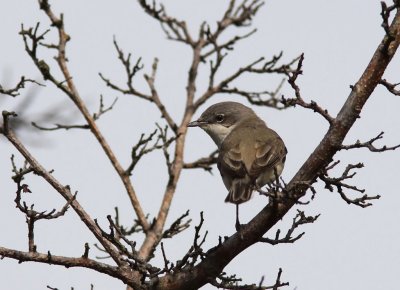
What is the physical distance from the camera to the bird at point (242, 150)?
638cm

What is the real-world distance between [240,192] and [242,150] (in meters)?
1.11

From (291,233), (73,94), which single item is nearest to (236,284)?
(291,233)

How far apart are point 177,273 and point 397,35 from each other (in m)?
2.21

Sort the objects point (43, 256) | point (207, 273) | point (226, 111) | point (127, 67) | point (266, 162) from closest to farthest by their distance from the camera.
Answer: point (43, 256) → point (207, 273) → point (266, 162) → point (127, 67) → point (226, 111)

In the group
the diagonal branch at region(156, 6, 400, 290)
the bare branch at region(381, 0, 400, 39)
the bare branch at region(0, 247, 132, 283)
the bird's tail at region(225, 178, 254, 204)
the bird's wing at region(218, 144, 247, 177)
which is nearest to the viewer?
the bare branch at region(381, 0, 400, 39)

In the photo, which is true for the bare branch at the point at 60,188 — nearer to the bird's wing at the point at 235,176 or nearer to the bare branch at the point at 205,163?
the bird's wing at the point at 235,176

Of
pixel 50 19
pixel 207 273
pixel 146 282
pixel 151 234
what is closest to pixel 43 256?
pixel 146 282

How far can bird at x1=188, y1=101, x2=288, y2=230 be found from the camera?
638cm

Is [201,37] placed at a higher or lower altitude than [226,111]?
higher

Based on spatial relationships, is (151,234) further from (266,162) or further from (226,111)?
(226,111)

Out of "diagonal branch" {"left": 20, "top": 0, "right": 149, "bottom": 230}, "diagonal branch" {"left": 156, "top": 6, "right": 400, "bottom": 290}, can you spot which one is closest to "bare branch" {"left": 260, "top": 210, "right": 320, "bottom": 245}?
"diagonal branch" {"left": 156, "top": 6, "right": 400, "bottom": 290}

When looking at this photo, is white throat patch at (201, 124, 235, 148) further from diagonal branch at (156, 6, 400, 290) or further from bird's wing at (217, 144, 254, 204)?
diagonal branch at (156, 6, 400, 290)

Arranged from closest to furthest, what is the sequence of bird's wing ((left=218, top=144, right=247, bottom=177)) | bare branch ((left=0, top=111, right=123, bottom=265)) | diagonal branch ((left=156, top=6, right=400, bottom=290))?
1. diagonal branch ((left=156, top=6, right=400, bottom=290))
2. bare branch ((left=0, top=111, right=123, bottom=265))
3. bird's wing ((left=218, top=144, right=247, bottom=177))

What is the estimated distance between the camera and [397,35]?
15.3ft
